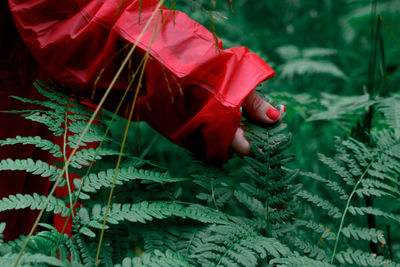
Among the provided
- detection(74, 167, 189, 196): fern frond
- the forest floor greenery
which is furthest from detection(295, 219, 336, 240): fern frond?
detection(74, 167, 189, 196): fern frond

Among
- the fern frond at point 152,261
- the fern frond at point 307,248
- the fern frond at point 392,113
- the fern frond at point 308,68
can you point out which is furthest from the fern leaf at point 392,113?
the fern frond at point 308,68

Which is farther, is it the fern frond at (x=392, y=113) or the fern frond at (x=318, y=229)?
the fern frond at (x=392, y=113)

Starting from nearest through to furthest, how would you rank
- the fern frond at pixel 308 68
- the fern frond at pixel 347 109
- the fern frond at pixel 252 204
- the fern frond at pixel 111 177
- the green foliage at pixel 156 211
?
1. the green foliage at pixel 156 211
2. the fern frond at pixel 111 177
3. the fern frond at pixel 252 204
4. the fern frond at pixel 347 109
5. the fern frond at pixel 308 68

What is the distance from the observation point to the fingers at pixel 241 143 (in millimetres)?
1042

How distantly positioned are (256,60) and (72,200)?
0.64m

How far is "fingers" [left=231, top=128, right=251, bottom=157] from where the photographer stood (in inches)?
41.0

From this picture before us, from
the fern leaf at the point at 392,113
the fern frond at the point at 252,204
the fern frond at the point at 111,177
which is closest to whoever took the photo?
the fern frond at the point at 111,177

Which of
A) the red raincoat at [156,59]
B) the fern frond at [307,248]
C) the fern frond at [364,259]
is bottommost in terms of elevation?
the fern frond at [307,248]

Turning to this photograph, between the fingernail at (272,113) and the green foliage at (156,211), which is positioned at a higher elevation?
the fingernail at (272,113)

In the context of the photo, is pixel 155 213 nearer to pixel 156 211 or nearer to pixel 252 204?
pixel 156 211

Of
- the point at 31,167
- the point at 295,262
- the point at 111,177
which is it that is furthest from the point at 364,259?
the point at 31,167

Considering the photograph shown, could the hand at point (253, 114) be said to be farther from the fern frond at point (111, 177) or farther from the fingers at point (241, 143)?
the fern frond at point (111, 177)

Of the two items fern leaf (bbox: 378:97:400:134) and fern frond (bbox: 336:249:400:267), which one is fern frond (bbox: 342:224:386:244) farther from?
fern leaf (bbox: 378:97:400:134)

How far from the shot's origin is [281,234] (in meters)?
0.96
